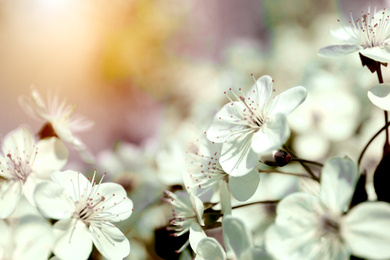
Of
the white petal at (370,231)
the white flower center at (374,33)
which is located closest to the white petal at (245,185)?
the white petal at (370,231)

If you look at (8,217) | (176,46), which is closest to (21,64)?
(176,46)

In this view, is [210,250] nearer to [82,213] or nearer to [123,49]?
[82,213]

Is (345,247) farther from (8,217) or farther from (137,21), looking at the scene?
(137,21)

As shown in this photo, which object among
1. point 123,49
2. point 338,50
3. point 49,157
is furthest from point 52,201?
point 123,49

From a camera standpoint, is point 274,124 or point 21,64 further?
point 21,64

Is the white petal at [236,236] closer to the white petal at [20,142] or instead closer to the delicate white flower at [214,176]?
the delicate white flower at [214,176]

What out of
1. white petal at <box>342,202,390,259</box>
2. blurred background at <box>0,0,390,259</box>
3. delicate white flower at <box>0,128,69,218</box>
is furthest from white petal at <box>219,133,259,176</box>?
blurred background at <box>0,0,390,259</box>

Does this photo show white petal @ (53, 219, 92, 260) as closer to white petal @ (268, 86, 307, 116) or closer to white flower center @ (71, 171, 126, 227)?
white flower center @ (71, 171, 126, 227)
